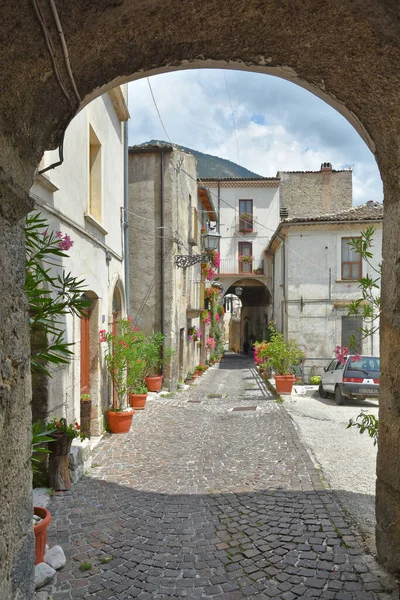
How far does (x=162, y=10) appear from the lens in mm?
2047

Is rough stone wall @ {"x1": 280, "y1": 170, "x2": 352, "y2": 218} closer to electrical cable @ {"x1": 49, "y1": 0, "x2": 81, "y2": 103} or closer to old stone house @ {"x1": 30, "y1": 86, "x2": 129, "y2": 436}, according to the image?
old stone house @ {"x1": 30, "y1": 86, "x2": 129, "y2": 436}

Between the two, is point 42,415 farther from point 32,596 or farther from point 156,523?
point 32,596

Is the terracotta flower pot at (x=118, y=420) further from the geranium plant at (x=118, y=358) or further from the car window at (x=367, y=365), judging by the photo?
the car window at (x=367, y=365)

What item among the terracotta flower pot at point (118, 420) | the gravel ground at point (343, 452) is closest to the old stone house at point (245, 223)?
the gravel ground at point (343, 452)

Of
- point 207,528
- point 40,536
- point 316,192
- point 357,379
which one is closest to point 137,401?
point 357,379

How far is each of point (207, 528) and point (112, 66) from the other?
3.70m

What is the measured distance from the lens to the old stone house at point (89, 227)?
15.8ft

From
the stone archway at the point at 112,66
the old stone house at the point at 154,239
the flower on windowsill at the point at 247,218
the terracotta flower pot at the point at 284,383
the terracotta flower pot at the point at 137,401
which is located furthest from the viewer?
the flower on windowsill at the point at 247,218

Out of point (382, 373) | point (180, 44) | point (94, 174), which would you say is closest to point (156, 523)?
point (382, 373)

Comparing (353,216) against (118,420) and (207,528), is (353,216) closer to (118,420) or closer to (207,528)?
(118,420)

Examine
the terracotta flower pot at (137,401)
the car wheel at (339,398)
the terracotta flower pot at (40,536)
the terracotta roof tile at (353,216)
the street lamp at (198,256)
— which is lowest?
the car wheel at (339,398)

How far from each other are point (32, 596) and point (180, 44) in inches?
123

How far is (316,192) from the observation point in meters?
25.3

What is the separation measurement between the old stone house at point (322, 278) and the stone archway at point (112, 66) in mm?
12977
